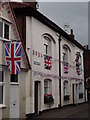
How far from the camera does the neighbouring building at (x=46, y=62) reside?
52.7ft

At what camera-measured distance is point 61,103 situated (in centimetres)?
2197

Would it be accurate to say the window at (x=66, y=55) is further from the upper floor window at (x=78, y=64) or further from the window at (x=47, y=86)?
the window at (x=47, y=86)

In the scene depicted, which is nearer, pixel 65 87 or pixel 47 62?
pixel 47 62

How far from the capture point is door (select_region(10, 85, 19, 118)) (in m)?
13.4

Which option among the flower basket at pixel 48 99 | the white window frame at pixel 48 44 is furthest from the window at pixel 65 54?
the flower basket at pixel 48 99

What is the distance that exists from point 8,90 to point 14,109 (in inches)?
52.1

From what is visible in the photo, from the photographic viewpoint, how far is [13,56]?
12.8 metres

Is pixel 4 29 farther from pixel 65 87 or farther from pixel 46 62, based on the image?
pixel 65 87

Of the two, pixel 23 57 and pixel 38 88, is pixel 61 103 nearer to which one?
pixel 38 88

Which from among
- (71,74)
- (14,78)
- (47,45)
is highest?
(47,45)

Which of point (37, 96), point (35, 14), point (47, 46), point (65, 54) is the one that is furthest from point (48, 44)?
point (65, 54)

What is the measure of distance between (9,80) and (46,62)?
622 cm

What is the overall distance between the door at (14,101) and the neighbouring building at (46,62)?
4.88 ft

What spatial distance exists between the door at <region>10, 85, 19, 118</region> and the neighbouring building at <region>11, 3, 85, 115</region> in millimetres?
1488
